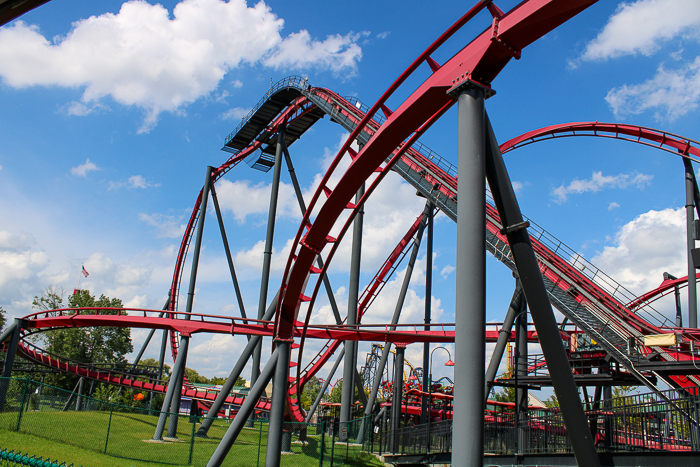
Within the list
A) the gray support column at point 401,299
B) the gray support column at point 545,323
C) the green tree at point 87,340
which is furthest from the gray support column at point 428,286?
the green tree at point 87,340

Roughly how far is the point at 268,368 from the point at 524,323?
8.17 meters

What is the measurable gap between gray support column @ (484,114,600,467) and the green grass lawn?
27.4 ft

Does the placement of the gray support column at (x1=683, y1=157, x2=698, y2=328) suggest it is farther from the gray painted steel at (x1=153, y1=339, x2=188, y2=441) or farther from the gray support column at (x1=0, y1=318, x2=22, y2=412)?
the gray support column at (x1=0, y1=318, x2=22, y2=412)

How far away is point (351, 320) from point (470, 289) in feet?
39.7

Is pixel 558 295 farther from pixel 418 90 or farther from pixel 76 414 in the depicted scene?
pixel 76 414

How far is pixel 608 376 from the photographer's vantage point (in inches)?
475

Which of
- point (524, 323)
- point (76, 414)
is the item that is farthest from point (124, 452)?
point (524, 323)

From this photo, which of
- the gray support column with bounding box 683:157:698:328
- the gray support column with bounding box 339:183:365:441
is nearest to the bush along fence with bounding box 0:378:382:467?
the gray support column with bounding box 339:183:365:441

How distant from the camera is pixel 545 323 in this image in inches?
261

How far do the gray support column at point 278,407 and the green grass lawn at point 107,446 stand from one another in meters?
1.89

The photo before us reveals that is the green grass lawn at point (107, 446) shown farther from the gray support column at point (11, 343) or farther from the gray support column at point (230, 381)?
the gray support column at point (11, 343)

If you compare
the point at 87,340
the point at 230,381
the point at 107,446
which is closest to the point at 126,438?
the point at 107,446

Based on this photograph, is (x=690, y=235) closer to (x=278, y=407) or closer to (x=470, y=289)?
(x=470, y=289)

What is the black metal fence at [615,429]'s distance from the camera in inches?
332
